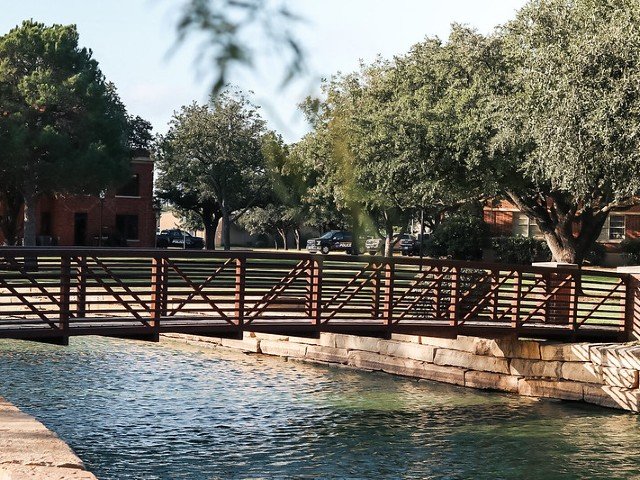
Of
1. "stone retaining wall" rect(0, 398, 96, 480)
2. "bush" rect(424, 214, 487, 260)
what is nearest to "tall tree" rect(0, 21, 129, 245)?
"bush" rect(424, 214, 487, 260)

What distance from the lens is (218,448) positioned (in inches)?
576

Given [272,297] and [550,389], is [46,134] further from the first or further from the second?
[550,389]

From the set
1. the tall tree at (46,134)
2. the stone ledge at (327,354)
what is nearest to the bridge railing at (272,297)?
the stone ledge at (327,354)

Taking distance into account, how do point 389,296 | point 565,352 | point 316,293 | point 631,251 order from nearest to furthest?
point 316,293 < point 389,296 < point 565,352 < point 631,251

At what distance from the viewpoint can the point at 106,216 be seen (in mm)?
63094

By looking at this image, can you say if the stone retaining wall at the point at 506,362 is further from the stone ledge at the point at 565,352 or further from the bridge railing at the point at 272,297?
the bridge railing at the point at 272,297

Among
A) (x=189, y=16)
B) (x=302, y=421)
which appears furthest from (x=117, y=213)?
(x=189, y=16)

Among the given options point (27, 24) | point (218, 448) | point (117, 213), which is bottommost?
point (218, 448)

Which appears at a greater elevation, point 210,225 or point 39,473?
point 210,225

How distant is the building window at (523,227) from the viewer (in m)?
55.8

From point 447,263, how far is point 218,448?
5.68 metres

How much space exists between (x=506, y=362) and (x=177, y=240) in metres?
58.9

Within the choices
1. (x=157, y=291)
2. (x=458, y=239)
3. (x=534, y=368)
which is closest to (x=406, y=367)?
(x=534, y=368)

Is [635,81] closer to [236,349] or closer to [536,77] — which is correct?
[536,77]
